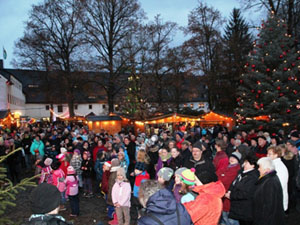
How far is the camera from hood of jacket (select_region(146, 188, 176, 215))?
8.33 ft

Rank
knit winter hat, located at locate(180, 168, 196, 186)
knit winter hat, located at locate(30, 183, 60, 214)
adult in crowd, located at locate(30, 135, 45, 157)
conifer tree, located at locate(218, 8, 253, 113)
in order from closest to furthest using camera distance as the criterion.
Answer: knit winter hat, located at locate(30, 183, 60, 214) → knit winter hat, located at locate(180, 168, 196, 186) → adult in crowd, located at locate(30, 135, 45, 157) → conifer tree, located at locate(218, 8, 253, 113)

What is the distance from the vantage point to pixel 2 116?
25109mm

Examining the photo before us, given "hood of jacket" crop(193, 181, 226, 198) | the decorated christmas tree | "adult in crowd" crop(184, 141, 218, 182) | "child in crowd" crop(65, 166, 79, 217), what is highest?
the decorated christmas tree

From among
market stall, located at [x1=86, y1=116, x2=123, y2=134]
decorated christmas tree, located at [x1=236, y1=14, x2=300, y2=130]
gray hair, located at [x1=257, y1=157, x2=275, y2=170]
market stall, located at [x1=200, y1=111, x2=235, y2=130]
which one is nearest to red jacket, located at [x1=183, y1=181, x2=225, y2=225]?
gray hair, located at [x1=257, y1=157, x2=275, y2=170]

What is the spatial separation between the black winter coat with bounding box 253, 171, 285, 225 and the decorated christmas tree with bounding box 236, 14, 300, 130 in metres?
10.9

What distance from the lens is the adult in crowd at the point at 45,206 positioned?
7.83 ft

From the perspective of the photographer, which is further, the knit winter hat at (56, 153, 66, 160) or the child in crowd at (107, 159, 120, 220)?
the knit winter hat at (56, 153, 66, 160)

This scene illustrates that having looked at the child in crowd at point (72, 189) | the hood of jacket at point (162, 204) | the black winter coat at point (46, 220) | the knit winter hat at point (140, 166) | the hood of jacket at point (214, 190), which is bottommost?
the child in crowd at point (72, 189)

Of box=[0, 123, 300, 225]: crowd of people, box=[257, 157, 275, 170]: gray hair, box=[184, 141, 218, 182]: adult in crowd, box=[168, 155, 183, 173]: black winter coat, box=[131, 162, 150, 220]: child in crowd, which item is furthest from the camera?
box=[168, 155, 183, 173]: black winter coat

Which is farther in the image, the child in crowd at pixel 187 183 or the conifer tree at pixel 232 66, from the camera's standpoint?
the conifer tree at pixel 232 66

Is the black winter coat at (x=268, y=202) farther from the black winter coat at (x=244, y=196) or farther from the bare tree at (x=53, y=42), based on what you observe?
the bare tree at (x=53, y=42)

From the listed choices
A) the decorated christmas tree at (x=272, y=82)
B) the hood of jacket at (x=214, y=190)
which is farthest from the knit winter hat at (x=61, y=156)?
the decorated christmas tree at (x=272, y=82)

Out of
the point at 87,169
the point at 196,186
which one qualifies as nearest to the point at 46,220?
the point at 196,186

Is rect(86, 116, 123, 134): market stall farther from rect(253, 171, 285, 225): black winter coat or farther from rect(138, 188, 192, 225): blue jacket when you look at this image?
rect(138, 188, 192, 225): blue jacket
